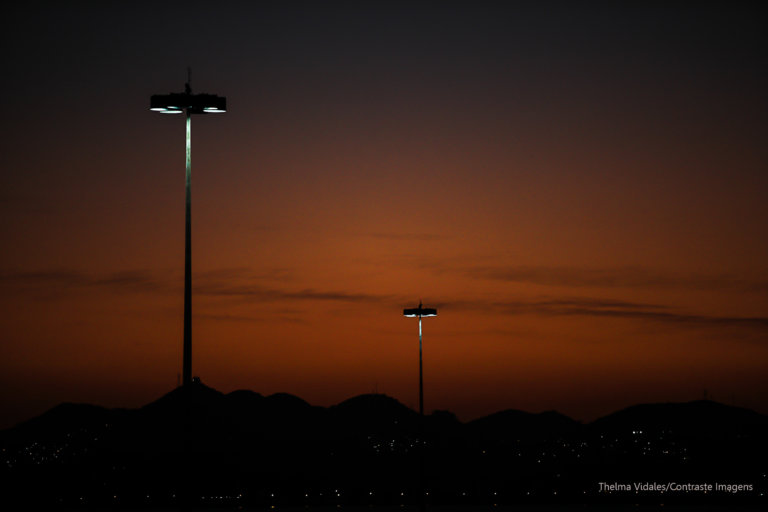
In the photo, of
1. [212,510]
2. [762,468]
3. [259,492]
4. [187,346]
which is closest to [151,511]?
[212,510]

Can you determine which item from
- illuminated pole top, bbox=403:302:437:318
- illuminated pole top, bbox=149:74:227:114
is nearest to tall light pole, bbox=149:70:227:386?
illuminated pole top, bbox=149:74:227:114

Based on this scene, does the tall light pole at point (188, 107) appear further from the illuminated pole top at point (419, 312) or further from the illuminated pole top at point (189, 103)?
the illuminated pole top at point (419, 312)

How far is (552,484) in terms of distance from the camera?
18600 cm

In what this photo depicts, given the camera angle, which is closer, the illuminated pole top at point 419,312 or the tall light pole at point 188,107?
the tall light pole at point 188,107

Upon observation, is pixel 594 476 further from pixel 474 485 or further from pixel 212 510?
pixel 212 510

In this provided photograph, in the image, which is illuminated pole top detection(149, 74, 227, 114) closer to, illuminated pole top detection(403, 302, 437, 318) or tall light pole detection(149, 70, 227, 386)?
tall light pole detection(149, 70, 227, 386)

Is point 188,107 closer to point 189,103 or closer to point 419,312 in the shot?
point 189,103

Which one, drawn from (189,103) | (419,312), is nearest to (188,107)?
(189,103)

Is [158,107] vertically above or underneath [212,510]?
above

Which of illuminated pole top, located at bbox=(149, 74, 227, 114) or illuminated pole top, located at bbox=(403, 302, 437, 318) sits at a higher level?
illuminated pole top, located at bbox=(149, 74, 227, 114)

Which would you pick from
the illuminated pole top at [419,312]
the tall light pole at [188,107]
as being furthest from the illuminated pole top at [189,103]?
the illuminated pole top at [419,312]

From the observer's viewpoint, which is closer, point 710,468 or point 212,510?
point 212,510

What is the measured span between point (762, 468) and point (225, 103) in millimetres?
186107

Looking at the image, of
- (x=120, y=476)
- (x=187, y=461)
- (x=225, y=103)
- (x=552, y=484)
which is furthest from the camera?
(x=120, y=476)
